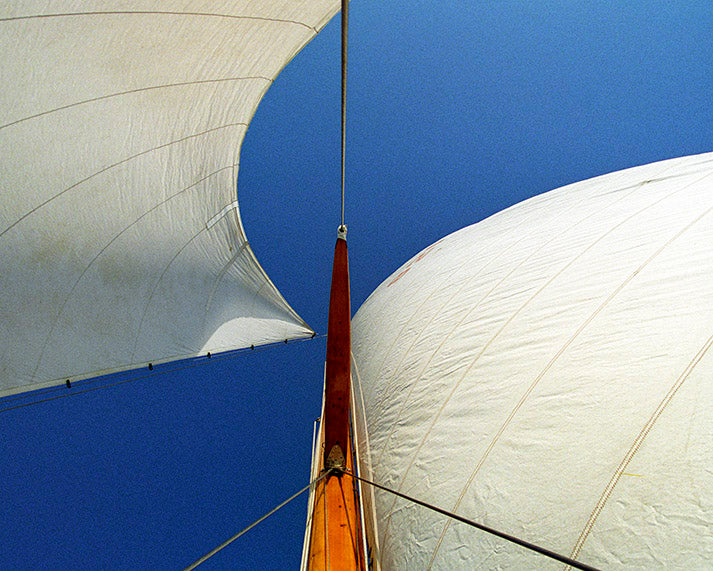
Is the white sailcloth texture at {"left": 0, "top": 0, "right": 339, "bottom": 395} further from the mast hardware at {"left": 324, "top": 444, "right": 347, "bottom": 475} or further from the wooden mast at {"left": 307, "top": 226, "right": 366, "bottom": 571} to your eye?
the mast hardware at {"left": 324, "top": 444, "right": 347, "bottom": 475}

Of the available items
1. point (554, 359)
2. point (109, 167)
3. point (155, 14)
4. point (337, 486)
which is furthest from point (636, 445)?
point (109, 167)

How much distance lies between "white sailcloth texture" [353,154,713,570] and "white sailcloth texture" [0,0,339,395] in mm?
1822

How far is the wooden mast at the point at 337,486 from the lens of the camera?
58.0 inches

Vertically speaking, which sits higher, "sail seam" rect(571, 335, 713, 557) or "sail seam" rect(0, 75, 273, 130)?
"sail seam" rect(0, 75, 273, 130)

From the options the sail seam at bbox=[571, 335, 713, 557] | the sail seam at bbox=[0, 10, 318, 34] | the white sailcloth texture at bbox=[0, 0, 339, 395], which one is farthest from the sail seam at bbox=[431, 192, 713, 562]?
the sail seam at bbox=[0, 10, 318, 34]

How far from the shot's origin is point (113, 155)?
1.81 m

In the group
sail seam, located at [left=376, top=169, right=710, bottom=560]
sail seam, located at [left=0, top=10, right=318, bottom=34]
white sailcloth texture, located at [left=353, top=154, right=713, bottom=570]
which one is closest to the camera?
white sailcloth texture, located at [left=353, top=154, right=713, bottom=570]

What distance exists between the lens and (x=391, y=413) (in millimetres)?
2062

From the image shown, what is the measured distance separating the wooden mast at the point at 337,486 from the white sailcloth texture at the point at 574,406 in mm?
167

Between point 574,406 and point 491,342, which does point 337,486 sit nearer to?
point 491,342

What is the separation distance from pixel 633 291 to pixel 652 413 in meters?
0.57

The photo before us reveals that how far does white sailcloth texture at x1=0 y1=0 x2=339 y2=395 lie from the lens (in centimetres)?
133

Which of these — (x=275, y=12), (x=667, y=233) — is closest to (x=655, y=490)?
(x=667, y=233)

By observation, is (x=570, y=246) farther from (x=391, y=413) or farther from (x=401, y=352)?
(x=391, y=413)
